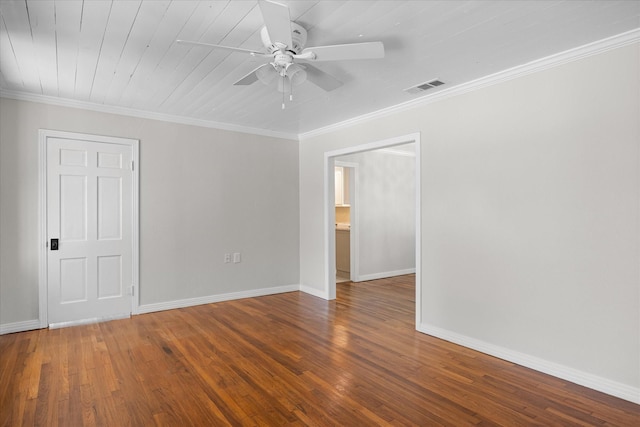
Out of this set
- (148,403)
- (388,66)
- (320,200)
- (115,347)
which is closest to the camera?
(148,403)

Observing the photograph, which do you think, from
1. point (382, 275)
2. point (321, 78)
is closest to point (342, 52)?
point (321, 78)

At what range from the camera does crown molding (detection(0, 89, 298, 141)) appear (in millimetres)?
3834

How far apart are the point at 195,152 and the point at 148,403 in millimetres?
3289

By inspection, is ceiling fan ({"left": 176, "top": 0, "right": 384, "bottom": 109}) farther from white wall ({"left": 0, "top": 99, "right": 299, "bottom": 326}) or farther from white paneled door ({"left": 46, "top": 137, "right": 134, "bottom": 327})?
white paneled door ({"left": 46, "top": 137, "right": 134, "bottom": 327})

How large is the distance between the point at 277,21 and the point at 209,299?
4.00 m

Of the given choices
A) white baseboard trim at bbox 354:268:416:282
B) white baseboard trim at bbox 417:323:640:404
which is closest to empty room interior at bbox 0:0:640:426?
white baseboard trim at bbox 417:323:640:404

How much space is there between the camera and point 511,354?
121 inches

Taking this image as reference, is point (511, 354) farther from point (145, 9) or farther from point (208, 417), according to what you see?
point (145, 9)

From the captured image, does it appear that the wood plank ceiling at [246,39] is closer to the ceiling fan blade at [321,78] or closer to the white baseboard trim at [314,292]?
the ceiling fan blade at [321,78]

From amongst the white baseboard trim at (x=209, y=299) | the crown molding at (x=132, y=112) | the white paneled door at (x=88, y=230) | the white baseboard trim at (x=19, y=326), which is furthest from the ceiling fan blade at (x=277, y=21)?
the white baseboard trim at (x=19, y=326)

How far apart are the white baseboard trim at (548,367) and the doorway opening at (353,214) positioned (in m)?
0.48

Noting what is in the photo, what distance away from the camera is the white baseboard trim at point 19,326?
3.75m

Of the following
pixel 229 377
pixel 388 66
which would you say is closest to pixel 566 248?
pixel 388 66

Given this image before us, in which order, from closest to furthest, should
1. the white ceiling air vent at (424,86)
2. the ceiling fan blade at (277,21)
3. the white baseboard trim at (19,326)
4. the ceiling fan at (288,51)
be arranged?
the ceiling fan blade at (277,21) < the ceiling fan at (288,51) < the white ceiling air vent at (424,86) < the white baseboard trim at (19,326)
